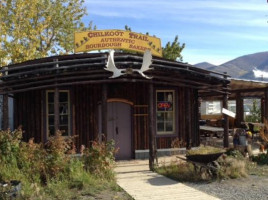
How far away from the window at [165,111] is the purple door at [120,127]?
1207mm

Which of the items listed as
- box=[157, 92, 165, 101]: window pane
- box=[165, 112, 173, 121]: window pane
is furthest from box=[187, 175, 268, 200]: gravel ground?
box=[157, 92, 165, 101]: window pane

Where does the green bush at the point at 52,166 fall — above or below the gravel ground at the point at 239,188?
above

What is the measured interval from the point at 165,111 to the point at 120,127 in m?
1.91

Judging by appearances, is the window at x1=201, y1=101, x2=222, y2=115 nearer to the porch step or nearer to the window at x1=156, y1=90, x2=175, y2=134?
the window at x1=156, y1=90, x2=175, y2=134

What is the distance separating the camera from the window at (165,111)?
14.8 m

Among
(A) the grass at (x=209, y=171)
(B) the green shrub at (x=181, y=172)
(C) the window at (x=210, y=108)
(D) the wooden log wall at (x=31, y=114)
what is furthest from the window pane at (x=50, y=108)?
(C) the window at (x=210, y=108)

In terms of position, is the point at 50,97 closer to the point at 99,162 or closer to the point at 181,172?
the point at 99,162

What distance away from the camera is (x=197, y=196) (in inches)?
340

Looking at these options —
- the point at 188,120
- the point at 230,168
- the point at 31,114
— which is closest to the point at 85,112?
the point at 31,114

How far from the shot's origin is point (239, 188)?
9.39 m

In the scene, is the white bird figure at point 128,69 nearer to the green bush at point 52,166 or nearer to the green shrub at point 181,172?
the green bush at point 52,166

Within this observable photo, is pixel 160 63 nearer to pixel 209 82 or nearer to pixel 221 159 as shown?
pixel 209 82

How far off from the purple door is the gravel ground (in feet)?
16.3

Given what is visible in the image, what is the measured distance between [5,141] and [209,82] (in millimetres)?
8282
